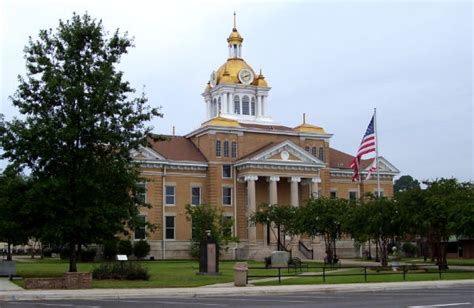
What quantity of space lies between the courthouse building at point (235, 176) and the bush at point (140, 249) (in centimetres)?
124

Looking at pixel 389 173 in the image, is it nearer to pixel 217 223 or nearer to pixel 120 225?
pixel 217 223

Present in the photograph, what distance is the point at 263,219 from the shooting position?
217ft

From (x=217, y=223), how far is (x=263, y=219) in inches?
189

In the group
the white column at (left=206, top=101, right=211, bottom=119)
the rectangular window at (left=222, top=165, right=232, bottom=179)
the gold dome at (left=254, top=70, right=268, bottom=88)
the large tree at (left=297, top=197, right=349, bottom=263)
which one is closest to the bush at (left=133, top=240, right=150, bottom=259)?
the rectangular window at (left=222, top=165, right=232, bottom=179)

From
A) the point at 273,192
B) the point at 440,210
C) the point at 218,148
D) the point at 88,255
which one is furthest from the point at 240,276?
the point at 218,148

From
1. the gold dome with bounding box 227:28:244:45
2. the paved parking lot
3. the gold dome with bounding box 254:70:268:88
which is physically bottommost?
the paved parking lot

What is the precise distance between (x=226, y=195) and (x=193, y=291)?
49261 mm

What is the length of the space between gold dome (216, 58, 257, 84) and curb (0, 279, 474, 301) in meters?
57.4

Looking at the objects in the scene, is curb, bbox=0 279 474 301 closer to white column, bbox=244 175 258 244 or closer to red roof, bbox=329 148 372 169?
white column, bbox=244 175 258 244

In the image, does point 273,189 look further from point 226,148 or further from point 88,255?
point 88,255

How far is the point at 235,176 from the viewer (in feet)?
252

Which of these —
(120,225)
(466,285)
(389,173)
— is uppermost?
(389,173)

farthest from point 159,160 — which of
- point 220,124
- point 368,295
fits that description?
point 368,295

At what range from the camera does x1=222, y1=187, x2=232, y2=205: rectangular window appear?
76.3 meters
